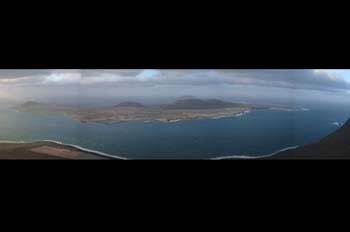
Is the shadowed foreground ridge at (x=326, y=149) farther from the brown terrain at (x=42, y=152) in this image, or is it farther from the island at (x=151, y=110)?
the brown terrain at (x=42, y=152)

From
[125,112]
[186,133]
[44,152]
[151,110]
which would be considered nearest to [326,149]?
[186,133]

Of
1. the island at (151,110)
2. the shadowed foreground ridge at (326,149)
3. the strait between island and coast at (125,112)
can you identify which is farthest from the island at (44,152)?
the shadowed foreground ridge at (326,149)

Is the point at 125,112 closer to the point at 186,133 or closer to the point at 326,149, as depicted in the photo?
the point at 186,133

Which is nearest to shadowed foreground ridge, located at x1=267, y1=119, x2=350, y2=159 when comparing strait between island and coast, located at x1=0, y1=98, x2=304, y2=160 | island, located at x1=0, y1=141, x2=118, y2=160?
strait between island and coast, located at x1=0, y1=98, x2=304, y2=160
